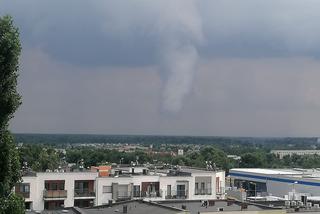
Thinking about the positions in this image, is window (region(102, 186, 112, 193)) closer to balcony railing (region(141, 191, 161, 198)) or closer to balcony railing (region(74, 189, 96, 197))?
balcony railing (region(74, 189, 96, 197))

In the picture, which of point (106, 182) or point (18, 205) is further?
point (106, 182)

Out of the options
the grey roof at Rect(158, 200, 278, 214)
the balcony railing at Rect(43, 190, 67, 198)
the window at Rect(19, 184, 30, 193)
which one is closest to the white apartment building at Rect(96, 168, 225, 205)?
the balcony railing at Rect(43, 190, 67, 198)

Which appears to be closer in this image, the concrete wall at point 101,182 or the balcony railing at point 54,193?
the concrete wall at point 101,182

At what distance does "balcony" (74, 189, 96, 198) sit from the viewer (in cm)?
7000

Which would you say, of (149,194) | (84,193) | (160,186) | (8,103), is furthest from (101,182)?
(8,103)

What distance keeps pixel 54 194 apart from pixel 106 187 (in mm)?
5864

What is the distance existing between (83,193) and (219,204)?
20152 mm

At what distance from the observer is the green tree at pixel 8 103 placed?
1006 inches

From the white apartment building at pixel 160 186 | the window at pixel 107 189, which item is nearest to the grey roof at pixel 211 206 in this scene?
the white apartment building at pixel 160 186

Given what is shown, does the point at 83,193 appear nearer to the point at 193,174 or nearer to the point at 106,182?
the point at 106,182

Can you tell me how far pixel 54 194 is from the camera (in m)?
68.9

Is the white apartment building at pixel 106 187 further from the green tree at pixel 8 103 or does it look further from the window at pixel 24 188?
the green tree at pixel 8 103

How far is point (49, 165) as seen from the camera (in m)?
117

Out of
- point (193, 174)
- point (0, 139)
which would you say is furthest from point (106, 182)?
point (0, 139)
